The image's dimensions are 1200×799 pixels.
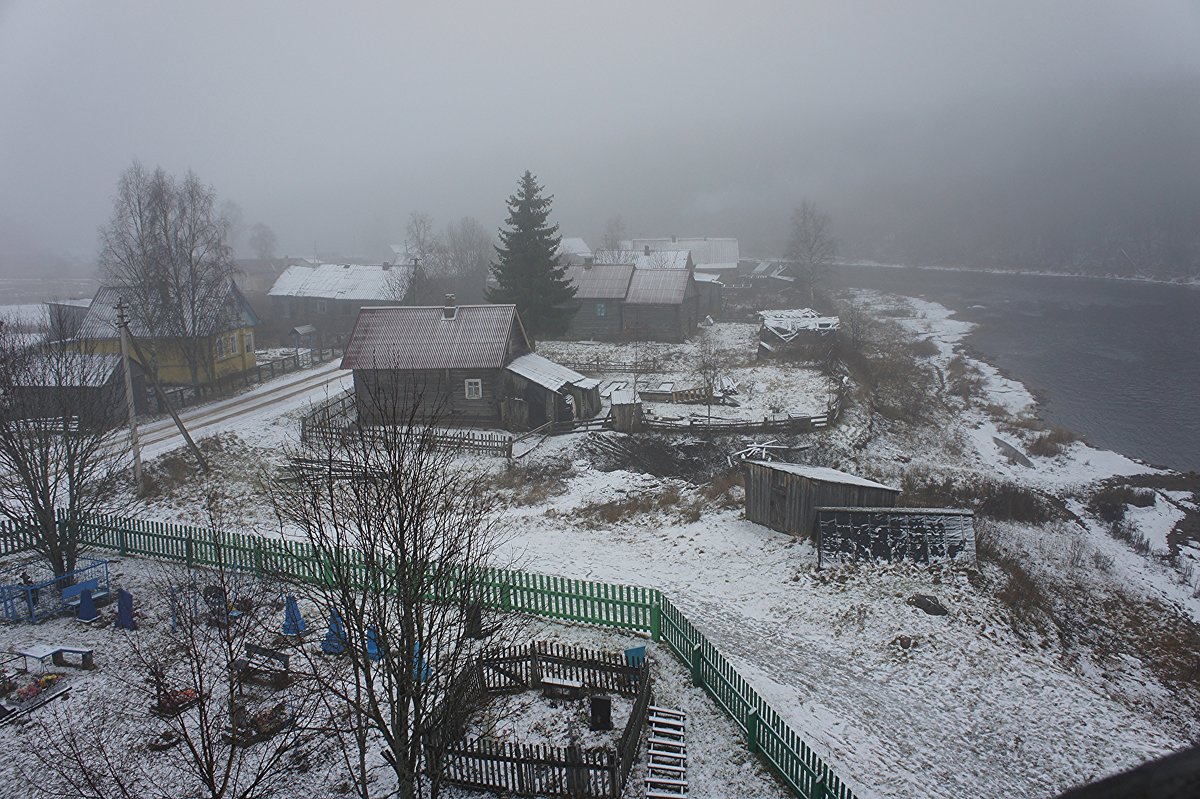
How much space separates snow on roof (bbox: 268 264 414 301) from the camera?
2469 inches

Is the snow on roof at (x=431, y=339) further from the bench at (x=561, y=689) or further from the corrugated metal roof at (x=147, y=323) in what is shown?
the bench at (x=561, y=689)

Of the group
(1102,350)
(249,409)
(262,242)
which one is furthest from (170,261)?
(262,242)

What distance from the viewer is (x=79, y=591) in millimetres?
19375

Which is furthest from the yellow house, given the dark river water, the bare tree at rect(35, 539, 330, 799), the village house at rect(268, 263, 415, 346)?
the dark river water

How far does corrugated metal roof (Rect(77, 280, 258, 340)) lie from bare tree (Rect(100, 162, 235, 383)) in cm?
6

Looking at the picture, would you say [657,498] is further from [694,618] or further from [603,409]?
[603,409]

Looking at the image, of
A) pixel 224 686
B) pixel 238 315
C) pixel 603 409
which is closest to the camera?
pixel 224 686

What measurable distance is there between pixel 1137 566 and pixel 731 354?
29760 mm

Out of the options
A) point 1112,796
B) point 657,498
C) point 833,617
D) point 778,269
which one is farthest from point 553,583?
point 778,269

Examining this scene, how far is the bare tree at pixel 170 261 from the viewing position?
1510 inches

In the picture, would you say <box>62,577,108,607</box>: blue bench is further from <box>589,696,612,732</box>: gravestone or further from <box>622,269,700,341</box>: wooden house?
<box>622,269,700,341</box>: wooden house

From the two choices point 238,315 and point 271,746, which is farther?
point 238,315

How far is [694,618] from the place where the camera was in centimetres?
1875

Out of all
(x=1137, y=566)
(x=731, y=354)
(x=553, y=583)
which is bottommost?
(x=1137, y=566)
